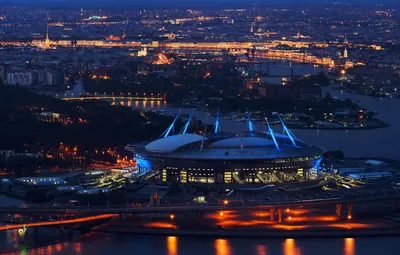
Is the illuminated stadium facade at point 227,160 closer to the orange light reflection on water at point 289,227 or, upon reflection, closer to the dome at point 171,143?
the dome at point 171,143

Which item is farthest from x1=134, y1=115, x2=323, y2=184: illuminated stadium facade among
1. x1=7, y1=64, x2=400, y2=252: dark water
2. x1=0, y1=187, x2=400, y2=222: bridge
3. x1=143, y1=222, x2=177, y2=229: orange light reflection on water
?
x1=7, y1=64, x2=400, y2=252: dark water

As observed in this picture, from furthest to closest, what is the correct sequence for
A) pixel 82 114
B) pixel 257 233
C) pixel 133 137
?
pixel 82 114
pixel 133 137
pixel 257 233

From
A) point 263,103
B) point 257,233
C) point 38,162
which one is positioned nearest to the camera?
point 257,233

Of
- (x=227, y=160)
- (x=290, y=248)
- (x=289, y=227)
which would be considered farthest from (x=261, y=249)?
(x=227, y=160)

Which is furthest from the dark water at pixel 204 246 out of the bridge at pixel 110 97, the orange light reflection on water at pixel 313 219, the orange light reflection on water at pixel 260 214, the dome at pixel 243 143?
the bridge at pixel 110 97

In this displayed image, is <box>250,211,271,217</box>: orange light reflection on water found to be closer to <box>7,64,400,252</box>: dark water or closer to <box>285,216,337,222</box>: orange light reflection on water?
<box>285,216,337,222</box>: orange light reflection on water

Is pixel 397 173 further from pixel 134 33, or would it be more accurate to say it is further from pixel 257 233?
pixel 134 33

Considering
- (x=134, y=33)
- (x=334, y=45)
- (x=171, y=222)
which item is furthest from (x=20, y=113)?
(x=134, y=33)
